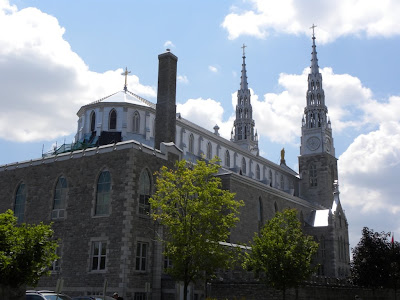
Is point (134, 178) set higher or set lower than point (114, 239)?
higher

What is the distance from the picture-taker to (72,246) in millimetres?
29172

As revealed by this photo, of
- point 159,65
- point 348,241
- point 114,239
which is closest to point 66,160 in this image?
point 114,239

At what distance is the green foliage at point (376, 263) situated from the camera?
1415 inches

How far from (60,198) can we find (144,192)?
6.01 m

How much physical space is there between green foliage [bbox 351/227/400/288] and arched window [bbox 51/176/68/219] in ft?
72.4

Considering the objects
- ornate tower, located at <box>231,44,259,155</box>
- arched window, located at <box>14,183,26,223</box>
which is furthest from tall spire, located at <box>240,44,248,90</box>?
arched window, located at <box>14,183,26,223</box>

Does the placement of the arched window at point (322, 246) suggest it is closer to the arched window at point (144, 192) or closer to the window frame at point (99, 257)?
the arched window at point (144, 192)

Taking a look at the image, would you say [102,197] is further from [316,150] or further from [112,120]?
[316,150]

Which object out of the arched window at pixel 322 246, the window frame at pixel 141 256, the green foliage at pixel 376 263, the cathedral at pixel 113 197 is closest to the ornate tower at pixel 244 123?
the arched window at pixel 322 246

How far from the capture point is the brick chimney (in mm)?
33406

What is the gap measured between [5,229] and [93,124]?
32.9 m

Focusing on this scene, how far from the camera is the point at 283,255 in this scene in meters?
27.0

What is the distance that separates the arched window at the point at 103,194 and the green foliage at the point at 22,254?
986cm

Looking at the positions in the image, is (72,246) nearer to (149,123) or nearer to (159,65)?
(159,65)
